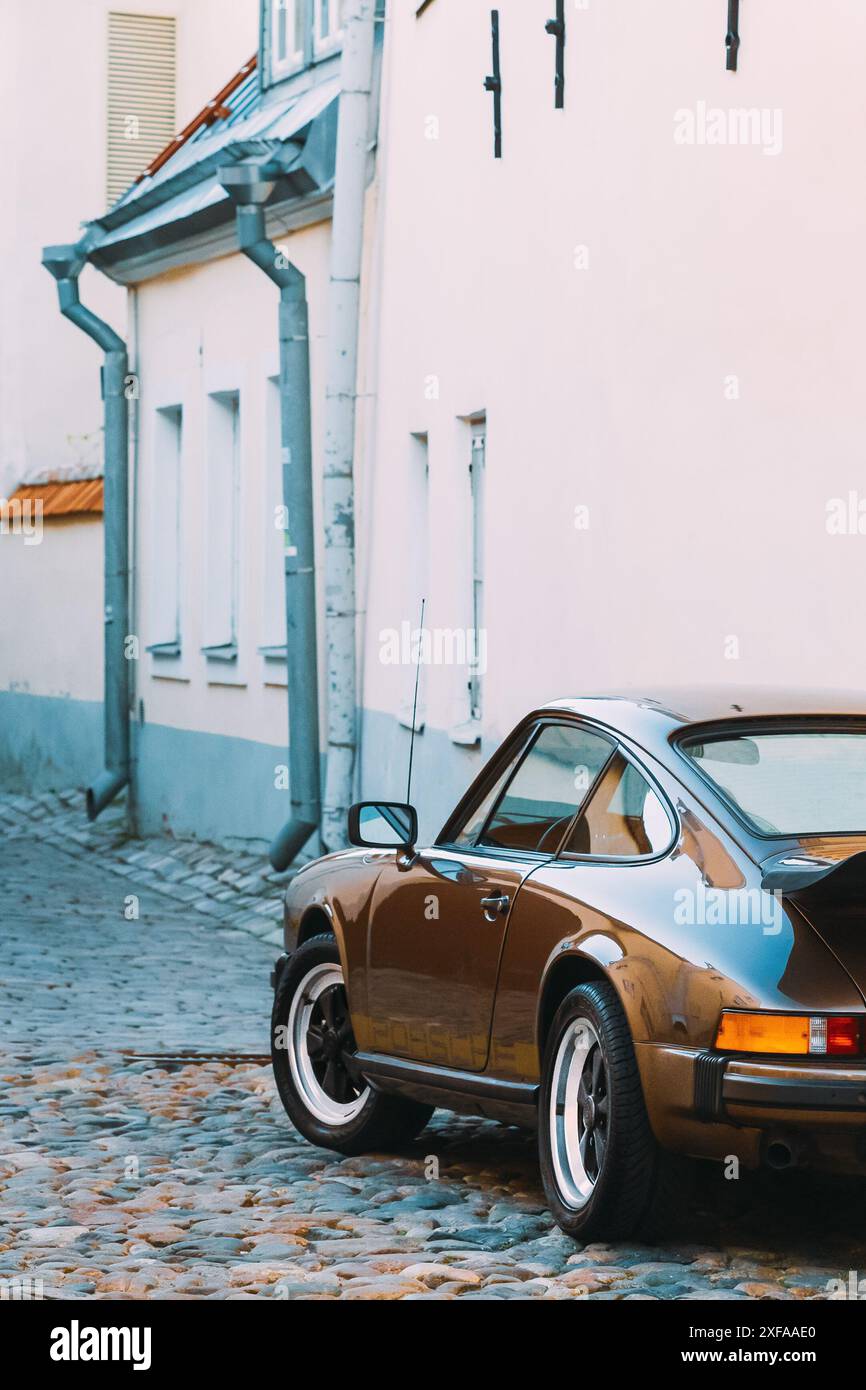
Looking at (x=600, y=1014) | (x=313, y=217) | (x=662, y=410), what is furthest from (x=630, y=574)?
(x=313, y=217)

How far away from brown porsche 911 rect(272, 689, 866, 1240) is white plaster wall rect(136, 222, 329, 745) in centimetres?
1020

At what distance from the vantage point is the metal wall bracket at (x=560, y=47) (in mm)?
12188

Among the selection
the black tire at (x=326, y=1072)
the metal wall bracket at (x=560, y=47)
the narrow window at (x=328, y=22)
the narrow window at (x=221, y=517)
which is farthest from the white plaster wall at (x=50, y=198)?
the black tire at (x=326, y=1072)

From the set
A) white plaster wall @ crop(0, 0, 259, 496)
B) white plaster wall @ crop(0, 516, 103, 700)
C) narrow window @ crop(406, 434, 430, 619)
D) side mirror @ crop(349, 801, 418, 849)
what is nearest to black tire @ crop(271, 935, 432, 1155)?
side mirror @ crop(349, 801, 418, 849)

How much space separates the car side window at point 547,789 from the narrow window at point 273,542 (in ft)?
37.7

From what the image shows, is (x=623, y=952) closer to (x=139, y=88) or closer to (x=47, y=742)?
(x=47, y=742)

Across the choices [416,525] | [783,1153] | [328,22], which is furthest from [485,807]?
[328,22]

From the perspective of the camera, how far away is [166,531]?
21.9m

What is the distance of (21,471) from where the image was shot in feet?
90.3

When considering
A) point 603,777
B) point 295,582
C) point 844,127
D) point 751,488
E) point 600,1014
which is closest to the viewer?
point 600,1014

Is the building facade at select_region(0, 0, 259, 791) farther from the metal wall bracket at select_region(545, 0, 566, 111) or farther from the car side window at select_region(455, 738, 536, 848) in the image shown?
the car side window at select_region(455, 738, 536, 848)

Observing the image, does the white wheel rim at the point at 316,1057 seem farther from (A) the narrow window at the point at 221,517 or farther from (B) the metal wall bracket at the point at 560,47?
(A) the narrow window at the point at 221,517

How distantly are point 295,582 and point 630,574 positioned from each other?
6.34m
